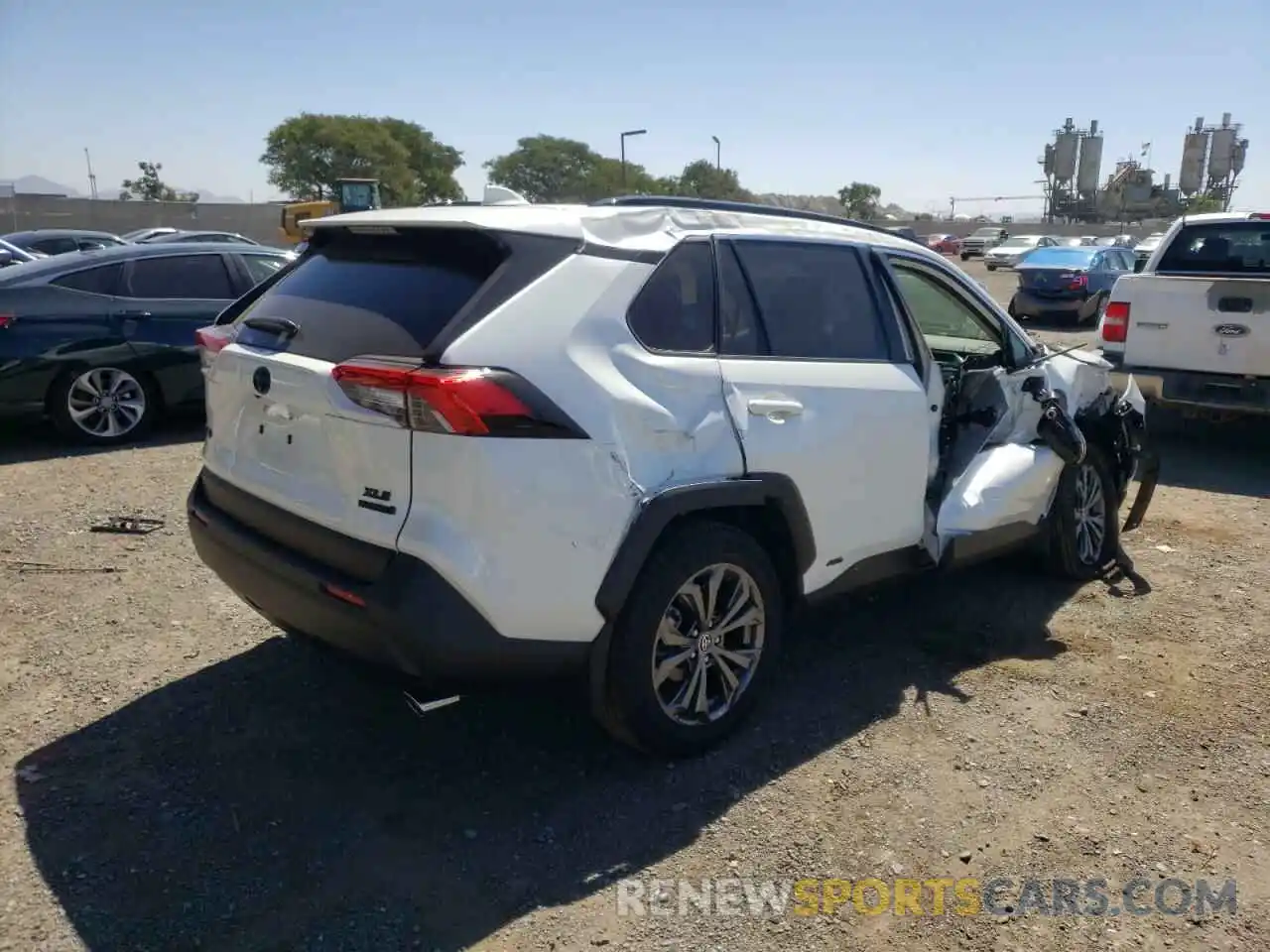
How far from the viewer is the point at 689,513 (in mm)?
3260

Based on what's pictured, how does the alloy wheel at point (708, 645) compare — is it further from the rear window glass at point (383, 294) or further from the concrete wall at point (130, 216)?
the concrete wall at point (130, 216)

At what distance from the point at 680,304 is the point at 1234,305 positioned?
19.1 feet

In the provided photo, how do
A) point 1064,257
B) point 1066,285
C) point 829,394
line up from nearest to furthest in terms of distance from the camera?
point 829,394
point 1066,285
point 1064,257

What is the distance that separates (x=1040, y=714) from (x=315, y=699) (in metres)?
2.82

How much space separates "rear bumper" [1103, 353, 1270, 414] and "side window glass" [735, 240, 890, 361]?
3.96m

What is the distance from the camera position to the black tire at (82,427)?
7656mm

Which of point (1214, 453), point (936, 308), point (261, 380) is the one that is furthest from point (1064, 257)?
point (261, 380)

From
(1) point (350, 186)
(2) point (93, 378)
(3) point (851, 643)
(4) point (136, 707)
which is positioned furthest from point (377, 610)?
(1) point (350, 186)

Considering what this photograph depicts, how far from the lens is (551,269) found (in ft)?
9.79

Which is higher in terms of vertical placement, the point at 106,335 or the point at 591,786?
the point at 106,335

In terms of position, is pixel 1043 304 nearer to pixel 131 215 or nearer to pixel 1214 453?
pixel 1214 453

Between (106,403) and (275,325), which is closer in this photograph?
(275,325)

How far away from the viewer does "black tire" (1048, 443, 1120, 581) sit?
4.96m

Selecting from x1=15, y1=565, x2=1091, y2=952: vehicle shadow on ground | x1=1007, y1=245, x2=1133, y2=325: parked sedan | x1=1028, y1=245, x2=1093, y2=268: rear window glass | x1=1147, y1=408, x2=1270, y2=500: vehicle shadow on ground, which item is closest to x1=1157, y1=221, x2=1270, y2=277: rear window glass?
A: x1=1147, y1=408, x2=1270, y2=500: vehicle shadow on ground
